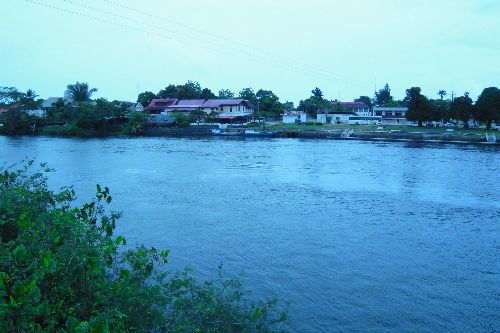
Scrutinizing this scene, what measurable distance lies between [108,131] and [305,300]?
67126 millimetres

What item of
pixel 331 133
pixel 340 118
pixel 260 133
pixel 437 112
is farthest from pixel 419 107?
pixel 260 133

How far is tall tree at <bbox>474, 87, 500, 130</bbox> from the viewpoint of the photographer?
57969mm

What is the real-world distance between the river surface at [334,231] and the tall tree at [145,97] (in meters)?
56.4

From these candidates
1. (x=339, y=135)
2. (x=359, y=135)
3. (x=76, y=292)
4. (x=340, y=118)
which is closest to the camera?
(x=76, y=292)

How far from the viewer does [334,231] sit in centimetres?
1728

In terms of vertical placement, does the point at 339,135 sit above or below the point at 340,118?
below

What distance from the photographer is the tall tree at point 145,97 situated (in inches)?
3615

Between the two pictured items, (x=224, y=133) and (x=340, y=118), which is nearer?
(x=224, y=133)

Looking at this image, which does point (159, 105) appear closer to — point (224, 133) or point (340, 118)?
point (224, 133)

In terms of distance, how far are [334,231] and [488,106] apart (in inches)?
1997

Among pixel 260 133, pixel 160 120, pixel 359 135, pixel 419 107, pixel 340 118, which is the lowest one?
pixel 359 135

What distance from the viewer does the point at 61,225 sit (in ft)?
24.5

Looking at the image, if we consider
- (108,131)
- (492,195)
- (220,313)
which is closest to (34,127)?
(108,131)

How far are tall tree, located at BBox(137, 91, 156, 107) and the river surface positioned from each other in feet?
185
